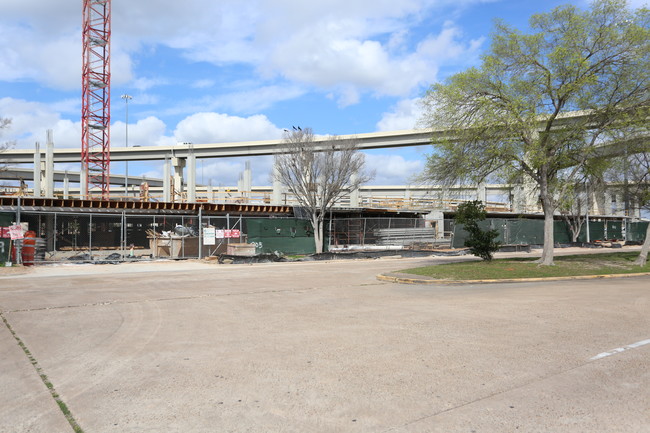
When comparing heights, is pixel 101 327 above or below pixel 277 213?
below

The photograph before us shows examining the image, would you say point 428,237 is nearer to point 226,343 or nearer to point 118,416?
point 226,343

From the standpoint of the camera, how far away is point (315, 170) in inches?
1382

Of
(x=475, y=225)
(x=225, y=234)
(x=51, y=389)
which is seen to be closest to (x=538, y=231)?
(x=475, y=225)

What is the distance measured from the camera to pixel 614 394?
496 centimetres

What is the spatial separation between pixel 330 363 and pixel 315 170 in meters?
29.4

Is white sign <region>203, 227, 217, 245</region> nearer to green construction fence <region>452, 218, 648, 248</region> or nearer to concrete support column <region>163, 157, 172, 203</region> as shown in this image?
green construction fence <region>452, 218, 648, 248</region>

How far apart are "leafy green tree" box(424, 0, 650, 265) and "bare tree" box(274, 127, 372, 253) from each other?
1467 cm

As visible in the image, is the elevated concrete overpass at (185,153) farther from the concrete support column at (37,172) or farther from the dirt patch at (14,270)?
the dirt patch at (14,270)

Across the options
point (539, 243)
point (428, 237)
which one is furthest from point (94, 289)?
point (539, 243)

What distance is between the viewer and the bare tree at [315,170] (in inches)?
1362

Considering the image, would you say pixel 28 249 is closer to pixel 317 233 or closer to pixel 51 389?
pixel 317 233

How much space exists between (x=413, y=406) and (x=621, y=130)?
18740 mm

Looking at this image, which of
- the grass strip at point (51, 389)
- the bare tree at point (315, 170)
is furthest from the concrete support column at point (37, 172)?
the grass strip at point (51, 389)

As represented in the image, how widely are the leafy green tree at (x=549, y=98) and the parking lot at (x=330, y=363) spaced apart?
8.42m
